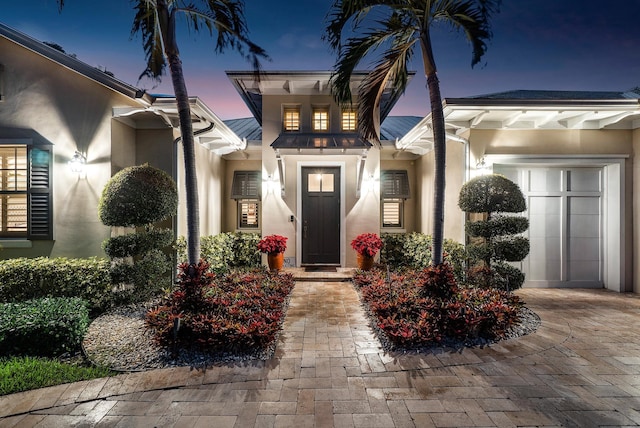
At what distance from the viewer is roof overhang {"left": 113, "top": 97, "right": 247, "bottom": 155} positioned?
613cm

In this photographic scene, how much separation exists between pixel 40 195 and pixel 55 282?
1.93 meters

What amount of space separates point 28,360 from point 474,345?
17.9ft

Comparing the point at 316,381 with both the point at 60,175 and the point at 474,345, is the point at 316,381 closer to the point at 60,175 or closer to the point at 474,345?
the point at 474,345

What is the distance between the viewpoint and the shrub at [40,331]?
3887 millimetres

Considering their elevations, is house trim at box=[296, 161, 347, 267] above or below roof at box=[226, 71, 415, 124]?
below

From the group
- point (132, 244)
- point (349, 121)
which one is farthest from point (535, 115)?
point (132, 244)

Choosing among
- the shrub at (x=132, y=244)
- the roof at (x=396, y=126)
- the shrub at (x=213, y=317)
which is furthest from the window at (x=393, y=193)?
the shrub at (x=132, y=244)

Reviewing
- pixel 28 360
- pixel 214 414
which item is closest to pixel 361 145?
pixel 214 414

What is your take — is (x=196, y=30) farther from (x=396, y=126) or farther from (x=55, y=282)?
(x=396, y=126)

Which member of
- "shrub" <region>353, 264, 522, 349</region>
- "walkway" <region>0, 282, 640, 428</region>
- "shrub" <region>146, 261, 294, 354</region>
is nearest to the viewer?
"walkway" <region>0, 282, 640, 428</region>

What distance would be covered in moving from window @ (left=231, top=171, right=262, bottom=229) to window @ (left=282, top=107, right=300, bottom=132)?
226 cm

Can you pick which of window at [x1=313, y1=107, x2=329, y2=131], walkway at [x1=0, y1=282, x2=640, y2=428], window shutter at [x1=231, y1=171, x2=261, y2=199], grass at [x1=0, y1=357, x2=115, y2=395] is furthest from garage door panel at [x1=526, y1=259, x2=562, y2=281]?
grass at [x1=0, y1=357, x2=115, y2=395]

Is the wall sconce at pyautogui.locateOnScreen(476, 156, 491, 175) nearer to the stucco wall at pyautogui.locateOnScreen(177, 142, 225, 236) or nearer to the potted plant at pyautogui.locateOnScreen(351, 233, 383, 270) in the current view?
the potted plant at pyautogui.locateOnScreen(351, 233, 383, 270)

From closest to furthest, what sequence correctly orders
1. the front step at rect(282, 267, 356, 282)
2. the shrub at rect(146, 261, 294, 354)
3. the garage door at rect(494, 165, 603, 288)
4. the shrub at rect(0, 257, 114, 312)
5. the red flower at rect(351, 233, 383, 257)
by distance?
the shrub at rect(146, 261, 294, 354) → the shrub at rect(0, 257, 114, 312) → the garage door at rect(494, 165, 603, 288) → the front step at rect(282, 267, 356, 282) → the red flower at rect(351, 233, 383, 257)
